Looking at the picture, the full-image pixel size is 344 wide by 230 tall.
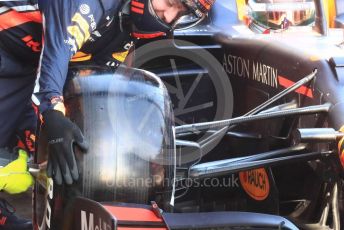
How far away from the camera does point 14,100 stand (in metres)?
2.64

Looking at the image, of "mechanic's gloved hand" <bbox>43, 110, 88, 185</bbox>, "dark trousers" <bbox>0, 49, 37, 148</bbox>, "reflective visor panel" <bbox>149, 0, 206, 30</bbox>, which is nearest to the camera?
"mechanic's gloved hand" <bbox>43, 110, 88, 185</bbox>

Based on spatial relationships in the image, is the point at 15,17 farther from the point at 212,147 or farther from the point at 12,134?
the point at 212,147

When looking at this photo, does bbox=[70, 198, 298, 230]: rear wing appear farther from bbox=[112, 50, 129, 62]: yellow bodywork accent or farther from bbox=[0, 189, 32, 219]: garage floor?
bbox=[0, 189, 32, 219]: garage floor

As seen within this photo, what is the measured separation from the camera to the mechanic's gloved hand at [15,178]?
2316 mm

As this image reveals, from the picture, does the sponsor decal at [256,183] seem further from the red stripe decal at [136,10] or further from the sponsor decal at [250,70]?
the red stripe decal at [136,10]

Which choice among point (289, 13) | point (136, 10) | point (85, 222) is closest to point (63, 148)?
point (85, 222)

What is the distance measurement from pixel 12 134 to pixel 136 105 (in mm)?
911

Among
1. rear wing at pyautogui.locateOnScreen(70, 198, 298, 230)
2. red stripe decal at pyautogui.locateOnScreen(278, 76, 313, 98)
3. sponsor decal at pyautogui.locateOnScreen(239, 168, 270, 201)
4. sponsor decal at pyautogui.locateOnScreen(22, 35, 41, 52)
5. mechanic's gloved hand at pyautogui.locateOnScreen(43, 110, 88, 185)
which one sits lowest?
sponsor decal at pyautogui.locateOnScreen(239, 168, 270, 201)

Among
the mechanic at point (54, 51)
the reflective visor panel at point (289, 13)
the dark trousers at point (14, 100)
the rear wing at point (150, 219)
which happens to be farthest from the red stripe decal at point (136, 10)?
the reflective visor panel at point (289, 13)

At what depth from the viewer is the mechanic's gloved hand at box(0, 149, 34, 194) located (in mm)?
2316

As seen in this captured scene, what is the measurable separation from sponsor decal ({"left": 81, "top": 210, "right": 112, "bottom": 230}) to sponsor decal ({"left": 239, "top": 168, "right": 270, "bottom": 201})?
108cm

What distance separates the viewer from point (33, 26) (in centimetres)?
241

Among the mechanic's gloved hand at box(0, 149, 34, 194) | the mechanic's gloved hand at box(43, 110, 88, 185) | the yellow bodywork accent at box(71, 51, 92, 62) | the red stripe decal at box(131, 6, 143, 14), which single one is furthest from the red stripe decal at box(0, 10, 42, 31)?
the mechanic's gloved hand at box(43, 110, 88, 185)

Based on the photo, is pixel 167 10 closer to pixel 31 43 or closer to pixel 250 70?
pixel 31 43
